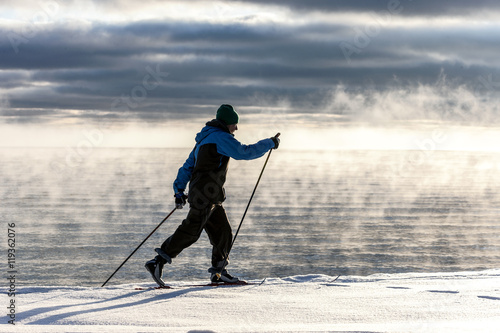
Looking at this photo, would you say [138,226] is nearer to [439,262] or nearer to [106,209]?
[106,209]

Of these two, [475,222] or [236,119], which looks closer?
[236,119]

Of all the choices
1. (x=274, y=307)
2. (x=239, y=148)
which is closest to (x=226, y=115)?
(x=239, y=148)

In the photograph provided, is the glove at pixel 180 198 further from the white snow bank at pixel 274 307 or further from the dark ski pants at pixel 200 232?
the white snow bank at pixel 274 307

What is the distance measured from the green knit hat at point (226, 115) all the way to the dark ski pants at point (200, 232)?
988 mm

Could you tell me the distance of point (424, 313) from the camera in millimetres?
4480

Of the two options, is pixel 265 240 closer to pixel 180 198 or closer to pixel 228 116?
pixel 180 198

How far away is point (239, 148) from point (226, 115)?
521 millimetres

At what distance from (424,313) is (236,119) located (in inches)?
116

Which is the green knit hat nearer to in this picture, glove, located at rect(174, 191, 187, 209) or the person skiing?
the person skiing

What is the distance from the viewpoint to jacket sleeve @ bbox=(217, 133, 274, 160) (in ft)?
19.1

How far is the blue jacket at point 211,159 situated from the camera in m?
5.93

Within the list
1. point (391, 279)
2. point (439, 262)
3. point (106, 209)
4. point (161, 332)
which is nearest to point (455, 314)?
point (391, 279)

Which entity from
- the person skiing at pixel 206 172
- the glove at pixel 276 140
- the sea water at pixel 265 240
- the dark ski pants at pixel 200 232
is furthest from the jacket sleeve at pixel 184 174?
the sea water at pixel 265 240

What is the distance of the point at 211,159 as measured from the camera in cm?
603
